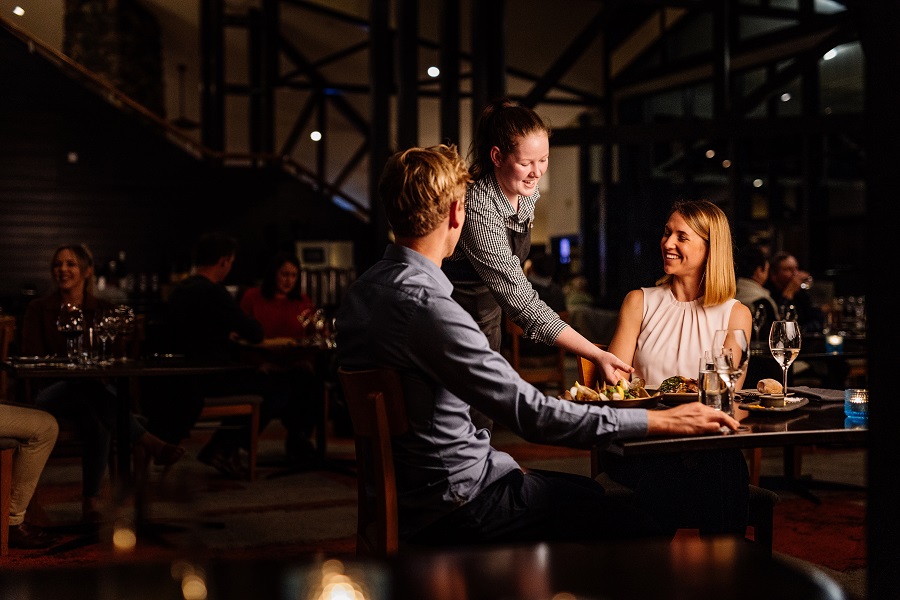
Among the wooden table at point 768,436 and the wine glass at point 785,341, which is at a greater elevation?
the wine glass at point 785,341

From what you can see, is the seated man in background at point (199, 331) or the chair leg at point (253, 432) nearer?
the seated man in background at point (199, 331)

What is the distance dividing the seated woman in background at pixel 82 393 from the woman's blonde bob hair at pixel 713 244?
2.42 meters

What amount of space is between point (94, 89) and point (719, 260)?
35.2 ft

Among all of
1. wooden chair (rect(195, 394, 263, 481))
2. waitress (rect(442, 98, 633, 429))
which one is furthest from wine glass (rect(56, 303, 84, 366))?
waitress (rect(442, 98, 633, 429))

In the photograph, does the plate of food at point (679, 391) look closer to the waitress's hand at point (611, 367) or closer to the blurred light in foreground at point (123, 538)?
the waitress's hand at point (611, 367)

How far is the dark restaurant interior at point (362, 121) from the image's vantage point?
1009 centimetres

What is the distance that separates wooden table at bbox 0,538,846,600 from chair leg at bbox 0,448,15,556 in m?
3.06

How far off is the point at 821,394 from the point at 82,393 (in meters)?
3.33

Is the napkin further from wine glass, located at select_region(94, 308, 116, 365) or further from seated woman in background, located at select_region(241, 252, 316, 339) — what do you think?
seated woman in background, located at select_region(241, 252, 316, 339)

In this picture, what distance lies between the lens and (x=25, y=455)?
12.6 ft

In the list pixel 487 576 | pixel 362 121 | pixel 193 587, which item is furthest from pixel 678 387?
pixel 362 121

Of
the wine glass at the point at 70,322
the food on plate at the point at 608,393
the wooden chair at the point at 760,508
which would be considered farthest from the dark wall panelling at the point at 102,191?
the food on plate at the point at 608,393

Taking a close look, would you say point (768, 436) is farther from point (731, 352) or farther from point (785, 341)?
point (785, 341)

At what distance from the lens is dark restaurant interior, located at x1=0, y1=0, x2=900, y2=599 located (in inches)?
397
